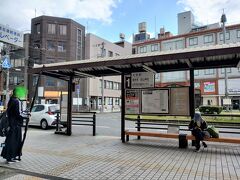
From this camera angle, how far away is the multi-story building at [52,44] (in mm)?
47312

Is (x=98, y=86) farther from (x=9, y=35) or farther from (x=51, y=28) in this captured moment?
(x=9, y=35)

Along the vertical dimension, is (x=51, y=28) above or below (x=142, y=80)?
above

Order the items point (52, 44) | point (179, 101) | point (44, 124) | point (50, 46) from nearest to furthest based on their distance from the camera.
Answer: point (179, 101) → point (44, 124) → point (50, 46) → point (52, 44)

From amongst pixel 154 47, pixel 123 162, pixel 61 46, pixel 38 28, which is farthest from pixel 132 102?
pixel 154 47

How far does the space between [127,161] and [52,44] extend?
147 ft

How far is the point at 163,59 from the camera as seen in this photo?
825 cm

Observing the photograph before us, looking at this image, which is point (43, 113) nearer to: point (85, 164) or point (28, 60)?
point (85, 164)

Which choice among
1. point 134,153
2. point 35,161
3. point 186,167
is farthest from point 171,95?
point 35,161

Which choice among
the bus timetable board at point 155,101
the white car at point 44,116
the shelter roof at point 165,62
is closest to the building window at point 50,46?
the white car at point 44,116

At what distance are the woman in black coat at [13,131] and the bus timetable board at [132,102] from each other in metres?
4.68

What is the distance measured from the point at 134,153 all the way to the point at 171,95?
9.42ft

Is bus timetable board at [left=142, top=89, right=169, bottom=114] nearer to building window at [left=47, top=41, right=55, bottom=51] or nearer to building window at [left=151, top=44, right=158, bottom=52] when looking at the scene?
building window at [left=47, top=41, right=55, bottom=51]

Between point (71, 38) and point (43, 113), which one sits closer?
point (43, 113)

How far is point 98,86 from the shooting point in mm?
54625
